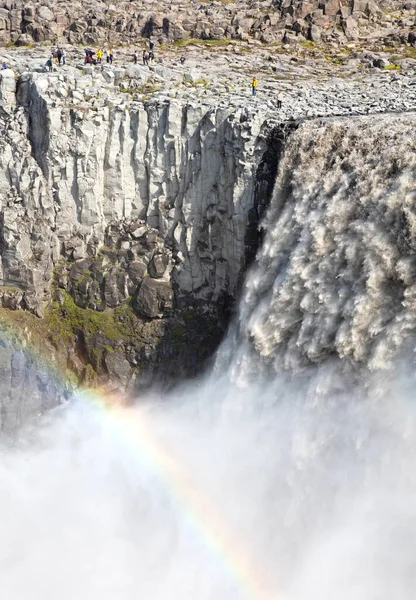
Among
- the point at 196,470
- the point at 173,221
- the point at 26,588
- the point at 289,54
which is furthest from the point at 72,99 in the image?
the point at 26,588

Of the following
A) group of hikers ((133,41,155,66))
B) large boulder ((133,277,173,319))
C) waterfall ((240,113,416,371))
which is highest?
group of hikers ((133,41,155,66))

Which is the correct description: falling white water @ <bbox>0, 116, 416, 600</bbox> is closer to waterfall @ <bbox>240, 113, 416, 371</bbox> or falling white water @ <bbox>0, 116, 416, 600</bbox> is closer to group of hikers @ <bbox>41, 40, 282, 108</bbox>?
waterfall @ <bbox>240, 113, 416, 371</bbox>

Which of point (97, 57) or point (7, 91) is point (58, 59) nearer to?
point (97, 57)

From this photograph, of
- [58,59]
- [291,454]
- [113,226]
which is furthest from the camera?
[58,59]

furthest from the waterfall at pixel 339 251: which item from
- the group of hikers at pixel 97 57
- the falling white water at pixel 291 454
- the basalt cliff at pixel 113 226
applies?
the group of hikers at pixel 97 57

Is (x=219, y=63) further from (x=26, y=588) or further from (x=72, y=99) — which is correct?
(x=26, y=588)

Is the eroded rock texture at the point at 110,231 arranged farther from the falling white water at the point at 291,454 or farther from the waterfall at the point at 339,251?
the waterfall at the point at 339,251

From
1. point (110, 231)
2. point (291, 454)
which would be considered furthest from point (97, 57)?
point (291, 454)

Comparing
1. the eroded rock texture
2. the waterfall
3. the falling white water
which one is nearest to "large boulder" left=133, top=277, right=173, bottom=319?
the eroded rock texture
